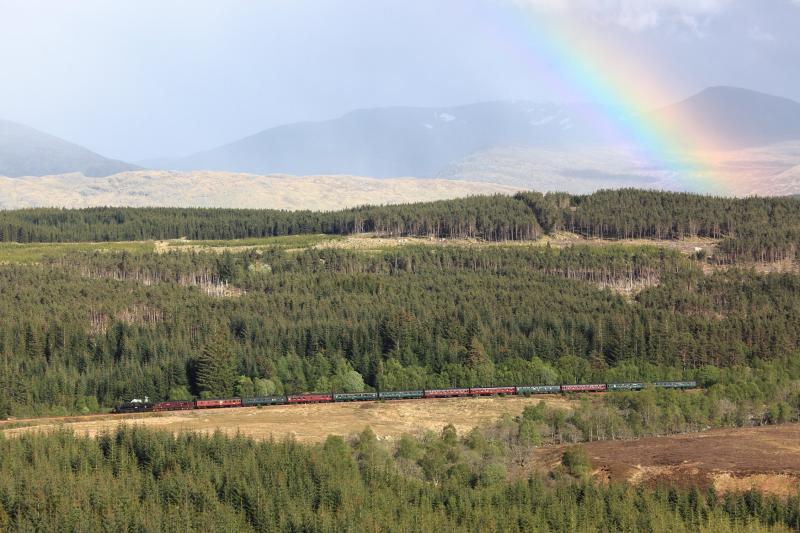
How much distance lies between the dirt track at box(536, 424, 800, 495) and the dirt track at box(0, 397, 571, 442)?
66.5 ft

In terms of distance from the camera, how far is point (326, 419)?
13012 cm

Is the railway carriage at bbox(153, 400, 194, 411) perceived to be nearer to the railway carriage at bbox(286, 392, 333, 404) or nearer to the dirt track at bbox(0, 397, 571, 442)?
the dirt track at bbox(0, 397, 571, 442)

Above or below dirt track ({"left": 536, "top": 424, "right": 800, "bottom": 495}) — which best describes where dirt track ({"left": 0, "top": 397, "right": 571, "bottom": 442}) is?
below

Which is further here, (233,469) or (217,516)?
(233,469)

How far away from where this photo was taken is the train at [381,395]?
138 meters

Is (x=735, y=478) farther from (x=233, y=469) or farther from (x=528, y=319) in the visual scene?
(x=528, y=319)

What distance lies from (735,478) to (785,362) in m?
66.6

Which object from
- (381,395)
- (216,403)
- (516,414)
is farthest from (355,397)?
(516,414)

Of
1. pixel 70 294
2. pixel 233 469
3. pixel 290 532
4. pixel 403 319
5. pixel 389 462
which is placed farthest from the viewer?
pixel 70 294

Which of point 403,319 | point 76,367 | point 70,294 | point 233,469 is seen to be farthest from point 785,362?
point 70,294

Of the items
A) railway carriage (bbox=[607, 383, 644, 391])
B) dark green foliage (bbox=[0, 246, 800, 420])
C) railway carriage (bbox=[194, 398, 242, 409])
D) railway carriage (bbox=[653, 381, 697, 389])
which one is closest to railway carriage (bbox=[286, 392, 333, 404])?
railway carriage (bbox=[194, 398, 242, 409])

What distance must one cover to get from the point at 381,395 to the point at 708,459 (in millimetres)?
54835

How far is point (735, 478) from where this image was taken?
319 ft

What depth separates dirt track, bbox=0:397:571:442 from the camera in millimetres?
121625
